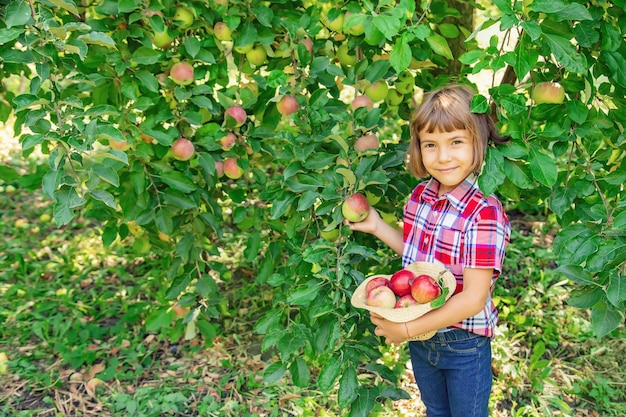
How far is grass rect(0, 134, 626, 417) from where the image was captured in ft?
7.81

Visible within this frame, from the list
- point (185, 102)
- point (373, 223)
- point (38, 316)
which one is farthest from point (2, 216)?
point (373, 223)

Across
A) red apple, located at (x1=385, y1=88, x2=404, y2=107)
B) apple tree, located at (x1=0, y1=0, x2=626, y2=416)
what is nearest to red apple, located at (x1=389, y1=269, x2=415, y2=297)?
apple tree, located at (x1=0, y1=0, x2=626, y2=416)

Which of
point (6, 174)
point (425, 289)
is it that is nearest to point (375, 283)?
point (425, 289)

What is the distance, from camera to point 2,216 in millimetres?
3895

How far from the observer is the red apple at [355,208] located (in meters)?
1.72

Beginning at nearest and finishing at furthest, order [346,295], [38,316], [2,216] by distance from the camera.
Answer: [346,295] < [38,316] < [2,216]

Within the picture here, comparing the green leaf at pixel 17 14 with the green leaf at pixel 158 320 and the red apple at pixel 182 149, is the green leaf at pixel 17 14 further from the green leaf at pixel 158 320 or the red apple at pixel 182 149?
the green leaf at pixel 158 320

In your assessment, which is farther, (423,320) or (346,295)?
(346,295)

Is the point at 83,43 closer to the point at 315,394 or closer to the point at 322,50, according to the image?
the point at 322,50

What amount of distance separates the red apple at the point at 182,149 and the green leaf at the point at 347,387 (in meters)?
0.85

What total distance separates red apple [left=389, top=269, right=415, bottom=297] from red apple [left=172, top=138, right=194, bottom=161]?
818 millimetres

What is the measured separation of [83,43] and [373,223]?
2.99 feet

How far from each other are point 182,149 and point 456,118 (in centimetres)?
91

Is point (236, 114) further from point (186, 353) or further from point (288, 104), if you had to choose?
point (186, 353)
